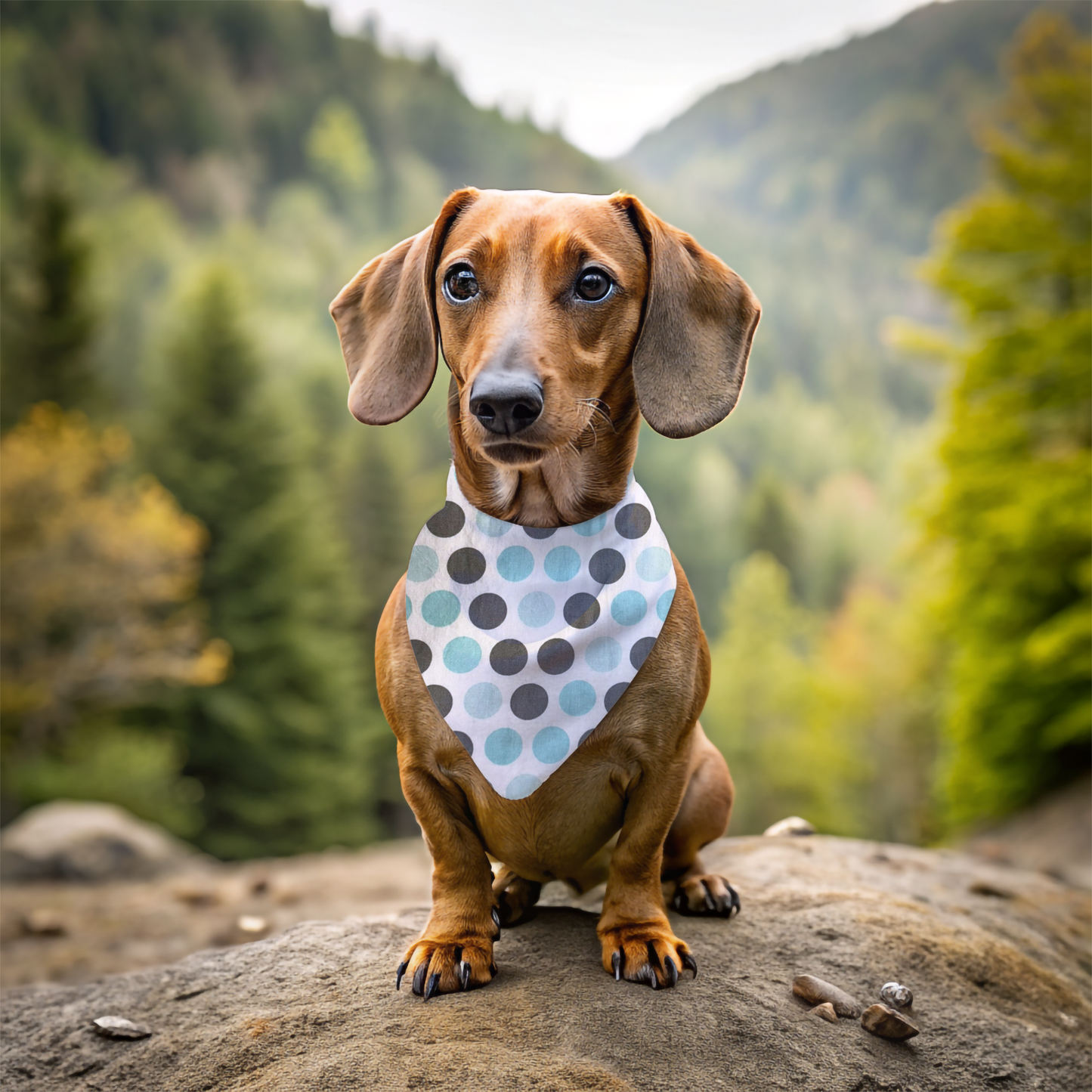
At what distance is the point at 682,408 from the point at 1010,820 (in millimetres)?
12473

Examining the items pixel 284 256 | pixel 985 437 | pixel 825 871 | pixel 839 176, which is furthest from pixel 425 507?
pixel 839 176

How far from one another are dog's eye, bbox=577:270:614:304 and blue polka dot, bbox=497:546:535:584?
2.48 ft

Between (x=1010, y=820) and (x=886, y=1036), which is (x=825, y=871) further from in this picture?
(x=1010, y=820)

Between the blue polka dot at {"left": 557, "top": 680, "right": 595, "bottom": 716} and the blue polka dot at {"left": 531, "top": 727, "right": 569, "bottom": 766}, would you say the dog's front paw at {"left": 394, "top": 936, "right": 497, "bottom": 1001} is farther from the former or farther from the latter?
the blue polka dot at {"left": 557, "top": 680, "right": 595, "bottom": 716}

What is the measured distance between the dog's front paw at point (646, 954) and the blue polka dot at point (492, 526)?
4.02ft

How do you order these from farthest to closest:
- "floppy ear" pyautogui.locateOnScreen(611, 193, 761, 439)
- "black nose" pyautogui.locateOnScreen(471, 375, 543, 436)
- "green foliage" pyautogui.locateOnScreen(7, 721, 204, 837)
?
"green foliage" pyautogui.locateOnScreen(7, 721, 204, 837) → "floppy ear" pyautogui.locateOnScreen(611, 193, 761, 439) → "black nose" pyautogui.locateOnScreen(471, 375, 543, 436)

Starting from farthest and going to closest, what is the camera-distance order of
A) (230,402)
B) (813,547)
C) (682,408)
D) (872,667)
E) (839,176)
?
(839,176) → (813,547) → (872,667) → (230,402) → (682,408)

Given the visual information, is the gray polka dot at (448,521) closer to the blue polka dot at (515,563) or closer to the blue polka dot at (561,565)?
the blue polka dot at (515,563)

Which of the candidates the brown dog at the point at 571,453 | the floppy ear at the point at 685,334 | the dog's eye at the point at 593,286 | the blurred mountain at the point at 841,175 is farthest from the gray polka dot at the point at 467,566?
the blurred mountain at the point at 841,175

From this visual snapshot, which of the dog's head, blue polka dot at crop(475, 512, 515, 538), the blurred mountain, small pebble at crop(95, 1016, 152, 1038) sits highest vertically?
the blurred mountain

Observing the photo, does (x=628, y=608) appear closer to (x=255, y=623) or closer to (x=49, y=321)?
(x=255, y=623)

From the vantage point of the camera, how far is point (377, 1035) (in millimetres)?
2561

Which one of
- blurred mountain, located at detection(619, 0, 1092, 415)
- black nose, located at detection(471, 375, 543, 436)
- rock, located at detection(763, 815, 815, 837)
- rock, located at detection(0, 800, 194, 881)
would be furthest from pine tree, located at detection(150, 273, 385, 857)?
blurred mountain, located at detection(619, 0, 1092, 415)

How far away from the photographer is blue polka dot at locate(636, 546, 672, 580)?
9.64 feet
